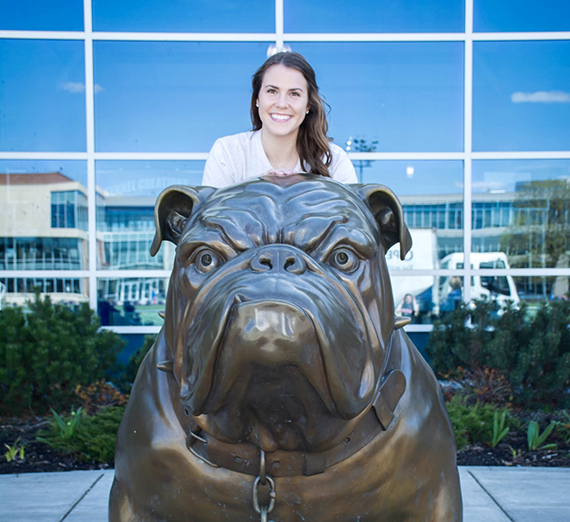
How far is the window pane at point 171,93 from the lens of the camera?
768 cm

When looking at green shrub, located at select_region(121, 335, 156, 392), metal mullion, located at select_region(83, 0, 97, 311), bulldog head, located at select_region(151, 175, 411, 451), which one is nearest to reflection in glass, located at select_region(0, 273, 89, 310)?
metal mullion, located at select_region(83, 0, 97, 311)

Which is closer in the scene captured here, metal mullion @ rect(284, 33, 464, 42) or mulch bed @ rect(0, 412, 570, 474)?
mulch bed @ rect(0, 412, 570, 474)

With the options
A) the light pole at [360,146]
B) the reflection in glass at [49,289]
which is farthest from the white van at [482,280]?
the reflection in glass at [49,289]

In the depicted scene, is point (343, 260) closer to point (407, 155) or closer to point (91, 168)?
point (407, 155)

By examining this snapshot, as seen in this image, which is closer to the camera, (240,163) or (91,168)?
(240,163)

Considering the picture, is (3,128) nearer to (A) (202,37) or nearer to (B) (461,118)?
(A) (202,37)

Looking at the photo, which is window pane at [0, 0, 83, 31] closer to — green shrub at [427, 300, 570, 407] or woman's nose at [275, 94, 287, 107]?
green shrub at [427, 300, 570, 407]

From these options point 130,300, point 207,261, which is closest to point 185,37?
point 130,300

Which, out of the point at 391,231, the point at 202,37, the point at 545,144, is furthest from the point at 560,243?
the point at 391,231

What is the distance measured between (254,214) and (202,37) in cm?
673

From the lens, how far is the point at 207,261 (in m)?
1.51

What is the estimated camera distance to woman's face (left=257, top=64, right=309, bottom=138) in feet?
7.85

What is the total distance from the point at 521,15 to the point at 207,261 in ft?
24.9

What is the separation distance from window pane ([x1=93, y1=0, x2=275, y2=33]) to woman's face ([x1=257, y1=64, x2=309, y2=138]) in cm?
552
